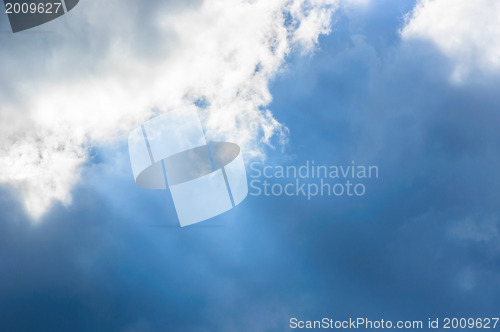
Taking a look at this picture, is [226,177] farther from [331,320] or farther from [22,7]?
[22,7]

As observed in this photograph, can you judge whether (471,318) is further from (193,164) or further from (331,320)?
(193,164)

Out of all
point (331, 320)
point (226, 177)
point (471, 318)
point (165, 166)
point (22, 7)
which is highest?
point (22, 7)

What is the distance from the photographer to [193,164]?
6638cm

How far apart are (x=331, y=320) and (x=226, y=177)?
69.5ft

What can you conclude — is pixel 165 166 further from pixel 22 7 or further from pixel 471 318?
pixel 471 318

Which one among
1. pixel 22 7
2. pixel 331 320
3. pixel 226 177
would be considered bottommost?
pixel 331 320

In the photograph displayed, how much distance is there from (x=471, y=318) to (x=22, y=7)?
206 ft

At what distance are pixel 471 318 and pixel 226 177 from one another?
3338cm

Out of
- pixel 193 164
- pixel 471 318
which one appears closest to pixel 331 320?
pixel 471 318

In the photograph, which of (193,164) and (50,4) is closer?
(50,4)

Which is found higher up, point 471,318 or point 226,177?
point 226,177

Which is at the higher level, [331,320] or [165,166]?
[165,166]

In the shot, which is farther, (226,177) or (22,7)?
(226,177)

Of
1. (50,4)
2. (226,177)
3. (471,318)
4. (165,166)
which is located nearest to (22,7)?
(50,4)
